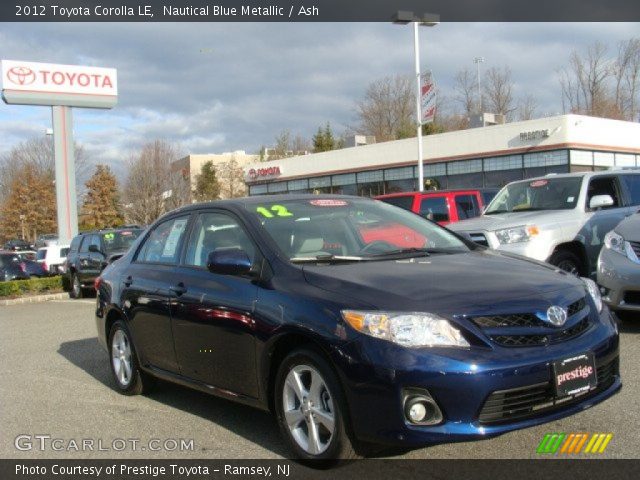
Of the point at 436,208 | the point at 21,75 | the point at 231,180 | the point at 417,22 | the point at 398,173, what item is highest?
the point at 21,75

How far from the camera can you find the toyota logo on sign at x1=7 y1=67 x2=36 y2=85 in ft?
106

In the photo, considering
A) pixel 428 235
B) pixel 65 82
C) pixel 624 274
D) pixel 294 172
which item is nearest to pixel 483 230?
pixel 624 274

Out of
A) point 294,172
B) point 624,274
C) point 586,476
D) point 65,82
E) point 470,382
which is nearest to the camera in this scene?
point 470,382

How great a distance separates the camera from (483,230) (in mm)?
8695

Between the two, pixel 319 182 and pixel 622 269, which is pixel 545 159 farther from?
pixel 622 269

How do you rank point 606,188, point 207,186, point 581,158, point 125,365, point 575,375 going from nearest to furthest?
1. point 575,375
2. point 125,365
3. point 606,188
4. point 581,158
5. point 207,186

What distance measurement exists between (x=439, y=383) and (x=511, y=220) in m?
5.93

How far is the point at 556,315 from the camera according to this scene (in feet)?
12.4

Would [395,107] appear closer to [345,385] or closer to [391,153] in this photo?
[391,153]

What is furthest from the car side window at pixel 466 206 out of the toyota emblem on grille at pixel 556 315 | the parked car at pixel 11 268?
the parked car at pixel 11 268

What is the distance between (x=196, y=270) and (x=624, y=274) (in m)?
4.51

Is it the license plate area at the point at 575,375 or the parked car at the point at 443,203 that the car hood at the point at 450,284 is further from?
the parked car at the point at 443,203

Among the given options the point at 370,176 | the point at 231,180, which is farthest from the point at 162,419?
the point at 231,180

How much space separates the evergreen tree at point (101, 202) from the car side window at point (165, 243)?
60.9 metres
